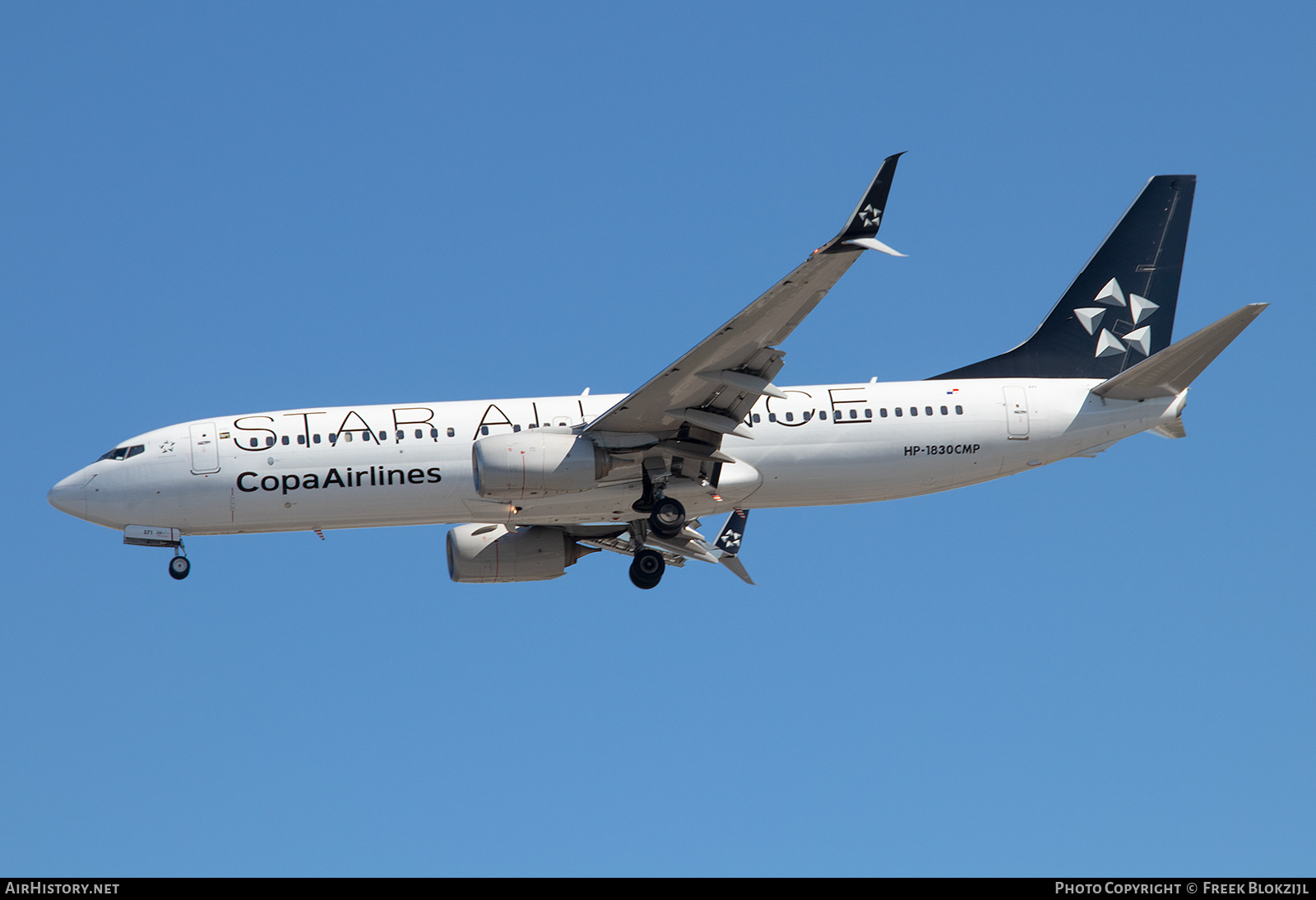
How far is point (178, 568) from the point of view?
29.3 meters

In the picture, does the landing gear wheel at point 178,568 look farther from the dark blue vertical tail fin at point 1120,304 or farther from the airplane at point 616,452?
the dark blue vertical tail fin at point 1120,304

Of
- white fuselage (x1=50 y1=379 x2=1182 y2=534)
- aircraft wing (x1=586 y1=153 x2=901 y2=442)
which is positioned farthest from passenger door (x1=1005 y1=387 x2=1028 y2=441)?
aircraft wing (x1=586 y1=153 x2=901 y2=442)

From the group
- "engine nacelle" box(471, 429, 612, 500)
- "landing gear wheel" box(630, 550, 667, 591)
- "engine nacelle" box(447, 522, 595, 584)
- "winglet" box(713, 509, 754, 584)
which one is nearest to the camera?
"engine nacelle" box(471, 429, 612, 500)

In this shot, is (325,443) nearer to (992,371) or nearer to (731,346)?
(731,346)

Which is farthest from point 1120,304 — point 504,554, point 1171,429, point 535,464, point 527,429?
point 504,554

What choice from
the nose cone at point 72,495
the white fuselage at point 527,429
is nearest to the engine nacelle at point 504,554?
the white fuselage at point 527,429

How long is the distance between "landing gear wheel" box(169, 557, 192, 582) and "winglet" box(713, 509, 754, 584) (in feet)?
40.3

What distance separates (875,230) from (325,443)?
1252cm

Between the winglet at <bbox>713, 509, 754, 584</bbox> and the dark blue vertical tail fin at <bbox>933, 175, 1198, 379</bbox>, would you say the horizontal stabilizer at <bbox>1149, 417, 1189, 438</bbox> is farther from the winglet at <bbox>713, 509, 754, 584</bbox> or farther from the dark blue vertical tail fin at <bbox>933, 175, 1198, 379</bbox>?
the winglet at <bbox>713, 509, 754, 584</bbox>

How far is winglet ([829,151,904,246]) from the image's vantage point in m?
22.0

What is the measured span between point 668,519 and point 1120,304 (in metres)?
13.0

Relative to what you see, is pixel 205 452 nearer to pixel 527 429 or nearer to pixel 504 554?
pixel 527 429
